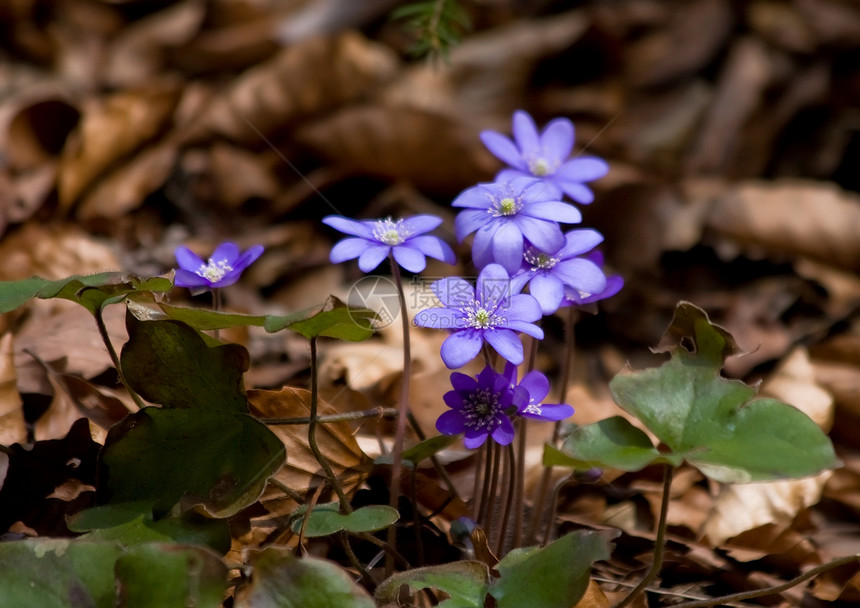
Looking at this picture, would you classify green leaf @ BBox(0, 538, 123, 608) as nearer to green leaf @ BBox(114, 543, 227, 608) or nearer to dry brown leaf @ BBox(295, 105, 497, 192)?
green leaf @ BBox(114, 543, 227, 608)

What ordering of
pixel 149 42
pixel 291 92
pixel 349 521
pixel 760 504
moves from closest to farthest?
pixel 349 521 < pixel 760 504 < pixel 291 92 < pixel 149 42

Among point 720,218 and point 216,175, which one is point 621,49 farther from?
point 216,175

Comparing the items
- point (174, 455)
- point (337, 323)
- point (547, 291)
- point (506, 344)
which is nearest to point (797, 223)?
point (547, 291)

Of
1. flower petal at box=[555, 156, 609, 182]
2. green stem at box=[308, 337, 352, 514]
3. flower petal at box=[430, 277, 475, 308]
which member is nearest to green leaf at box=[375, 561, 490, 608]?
green stem at box=[308, 337, 352, 514]

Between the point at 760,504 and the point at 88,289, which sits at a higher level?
the point at 88,289

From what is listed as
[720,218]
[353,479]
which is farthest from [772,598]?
[720,218]

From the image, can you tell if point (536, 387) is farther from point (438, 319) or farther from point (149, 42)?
point (149, 42)

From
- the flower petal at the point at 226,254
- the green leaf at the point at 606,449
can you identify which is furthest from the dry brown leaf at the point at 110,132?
the green leaf at the point at 606,449
